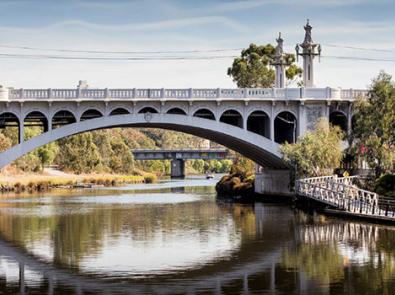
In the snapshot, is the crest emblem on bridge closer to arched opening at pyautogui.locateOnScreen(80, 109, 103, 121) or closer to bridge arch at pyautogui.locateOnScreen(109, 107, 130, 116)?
bridge arch at pyautogui.locateOnScreen(109, 107, 130, 116)

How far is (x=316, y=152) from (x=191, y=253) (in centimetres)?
3339

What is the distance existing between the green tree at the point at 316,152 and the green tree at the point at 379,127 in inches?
150

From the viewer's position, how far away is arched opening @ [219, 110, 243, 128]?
83.2 m

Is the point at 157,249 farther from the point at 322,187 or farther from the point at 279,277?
the point at 322,187

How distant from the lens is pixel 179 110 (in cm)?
8350

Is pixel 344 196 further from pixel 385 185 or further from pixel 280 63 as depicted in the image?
pixel 280 63

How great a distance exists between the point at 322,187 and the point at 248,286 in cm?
3333

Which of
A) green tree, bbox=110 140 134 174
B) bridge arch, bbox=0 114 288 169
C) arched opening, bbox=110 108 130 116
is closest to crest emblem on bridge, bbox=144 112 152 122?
bridge arch, bbox=0 114 288 169

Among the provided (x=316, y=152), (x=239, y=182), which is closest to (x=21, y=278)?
(x=316, y=152)

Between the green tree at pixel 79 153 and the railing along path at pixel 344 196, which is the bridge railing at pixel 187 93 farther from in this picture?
the green tree at pixel 79 153

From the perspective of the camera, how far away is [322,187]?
69.2m

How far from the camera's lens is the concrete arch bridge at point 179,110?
78.0 meters

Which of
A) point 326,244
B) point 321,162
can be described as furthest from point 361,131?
point 326,244

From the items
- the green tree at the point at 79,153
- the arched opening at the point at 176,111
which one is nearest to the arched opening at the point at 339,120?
the arched opening at the point at 176,111
